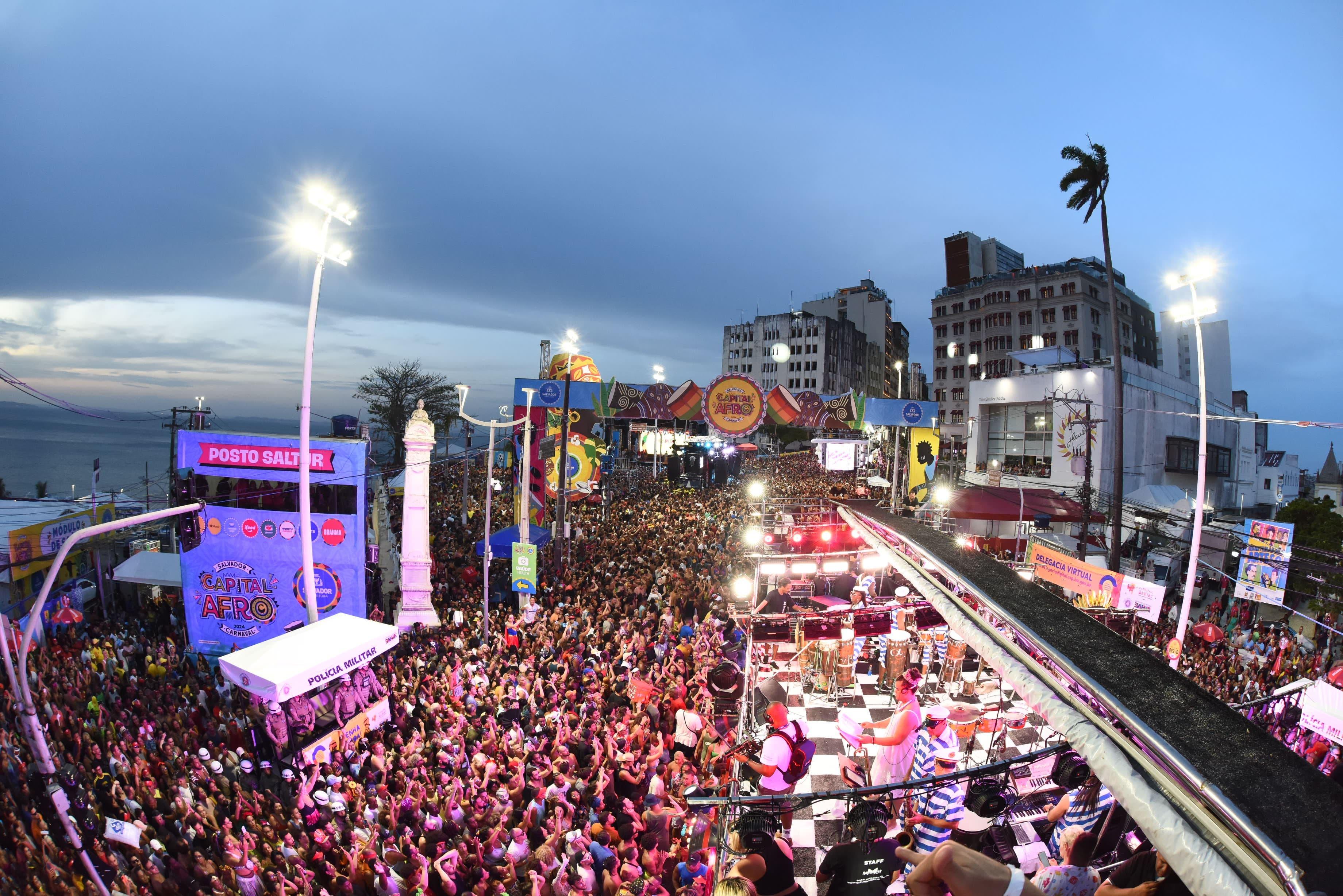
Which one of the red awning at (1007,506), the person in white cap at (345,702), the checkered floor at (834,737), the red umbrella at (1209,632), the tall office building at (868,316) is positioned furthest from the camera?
the tall office building at (868,316)

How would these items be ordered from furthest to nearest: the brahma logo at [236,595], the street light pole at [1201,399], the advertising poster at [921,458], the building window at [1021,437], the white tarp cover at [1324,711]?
the building window at [1021,437] → the advertising poster at [921,458] → the brahma logo at [236,595] → the street light pole at [1201,399] → the white tarp cover at [1324,711]

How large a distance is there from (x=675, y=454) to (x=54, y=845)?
42526 mm

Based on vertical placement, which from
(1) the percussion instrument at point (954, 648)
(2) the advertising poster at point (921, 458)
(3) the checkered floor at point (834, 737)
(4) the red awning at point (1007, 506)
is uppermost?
(2) the advertising poster at point (921, 458)

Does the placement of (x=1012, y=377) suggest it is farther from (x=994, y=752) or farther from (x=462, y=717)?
(x=462, y=717)

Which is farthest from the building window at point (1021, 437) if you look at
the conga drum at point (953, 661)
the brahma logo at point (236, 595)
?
the brahma logo at point (236, 595)

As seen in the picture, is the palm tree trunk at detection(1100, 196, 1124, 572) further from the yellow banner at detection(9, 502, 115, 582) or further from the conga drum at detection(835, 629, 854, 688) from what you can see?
the yellow banner at detection(9, 502, 115, 582)

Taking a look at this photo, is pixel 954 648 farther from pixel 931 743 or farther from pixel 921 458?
pixel 921 458

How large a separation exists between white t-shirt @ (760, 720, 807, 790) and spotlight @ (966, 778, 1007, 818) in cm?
A: 173

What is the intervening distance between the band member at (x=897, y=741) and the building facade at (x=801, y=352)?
87.3 meters

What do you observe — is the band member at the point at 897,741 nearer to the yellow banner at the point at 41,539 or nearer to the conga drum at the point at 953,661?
the conga drum at the point at 953,661

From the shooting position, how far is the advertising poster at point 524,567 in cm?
1526

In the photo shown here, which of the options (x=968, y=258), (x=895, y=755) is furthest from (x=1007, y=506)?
(x=968, y=258)

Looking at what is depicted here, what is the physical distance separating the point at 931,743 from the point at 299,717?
899 centimetres

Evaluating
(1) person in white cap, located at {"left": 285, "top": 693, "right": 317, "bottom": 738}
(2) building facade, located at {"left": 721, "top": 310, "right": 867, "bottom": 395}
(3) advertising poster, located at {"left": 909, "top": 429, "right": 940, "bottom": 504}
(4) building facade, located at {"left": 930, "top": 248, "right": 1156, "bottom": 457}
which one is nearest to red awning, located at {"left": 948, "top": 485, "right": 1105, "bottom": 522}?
(3) advertising poster, located at {"left": 909, "top": 429, "right": 940, "bottom": 504}
